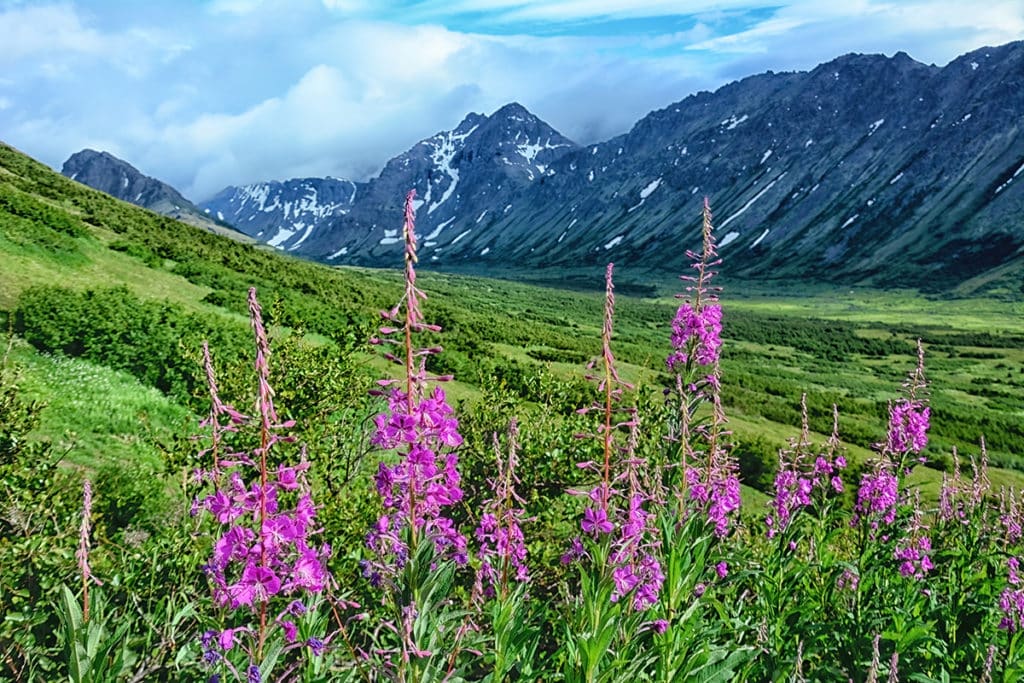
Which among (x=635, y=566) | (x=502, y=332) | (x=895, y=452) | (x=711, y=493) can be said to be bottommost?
(x=502, y=332)

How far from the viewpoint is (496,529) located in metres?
6.40

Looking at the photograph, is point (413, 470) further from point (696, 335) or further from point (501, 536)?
point (696, 335)

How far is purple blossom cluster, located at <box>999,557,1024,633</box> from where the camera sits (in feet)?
22.3

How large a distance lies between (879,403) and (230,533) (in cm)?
6804

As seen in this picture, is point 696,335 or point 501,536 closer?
point 501,536

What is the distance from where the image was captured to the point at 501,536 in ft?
20.3

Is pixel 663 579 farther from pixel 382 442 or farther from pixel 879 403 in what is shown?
pixel 879 403

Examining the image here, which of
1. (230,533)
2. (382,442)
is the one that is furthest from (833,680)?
(230,533)

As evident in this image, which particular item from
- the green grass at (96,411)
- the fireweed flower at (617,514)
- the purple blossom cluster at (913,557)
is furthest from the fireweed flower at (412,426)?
the green grass at (96,411)

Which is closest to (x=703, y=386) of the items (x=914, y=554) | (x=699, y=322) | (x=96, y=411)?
(x=699, y=322)

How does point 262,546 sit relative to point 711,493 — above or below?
above

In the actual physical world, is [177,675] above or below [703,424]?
below

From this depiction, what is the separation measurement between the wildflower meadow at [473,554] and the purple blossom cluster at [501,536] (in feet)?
0.12

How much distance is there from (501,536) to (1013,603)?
568 cm
